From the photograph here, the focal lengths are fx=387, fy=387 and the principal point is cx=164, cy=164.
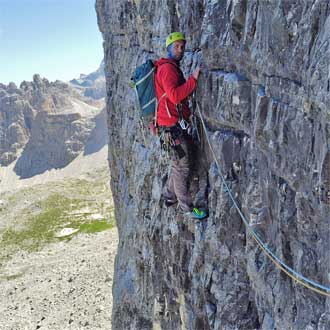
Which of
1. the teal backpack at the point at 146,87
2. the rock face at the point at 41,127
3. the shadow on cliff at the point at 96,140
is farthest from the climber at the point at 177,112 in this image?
the rock face at the point at 41,127

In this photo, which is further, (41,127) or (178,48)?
(41,127)

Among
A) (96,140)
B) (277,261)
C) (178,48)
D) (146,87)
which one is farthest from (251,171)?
(96,140)

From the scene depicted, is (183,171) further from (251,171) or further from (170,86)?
(251,171)

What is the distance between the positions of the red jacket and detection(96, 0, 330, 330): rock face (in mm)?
562

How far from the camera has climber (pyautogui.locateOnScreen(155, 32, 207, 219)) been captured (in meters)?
9.19

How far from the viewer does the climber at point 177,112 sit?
9.19 m

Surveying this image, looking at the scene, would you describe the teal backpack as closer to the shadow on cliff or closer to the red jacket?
the red jacket

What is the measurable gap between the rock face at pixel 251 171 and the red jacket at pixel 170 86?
0.56 m

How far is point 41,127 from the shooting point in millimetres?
171125

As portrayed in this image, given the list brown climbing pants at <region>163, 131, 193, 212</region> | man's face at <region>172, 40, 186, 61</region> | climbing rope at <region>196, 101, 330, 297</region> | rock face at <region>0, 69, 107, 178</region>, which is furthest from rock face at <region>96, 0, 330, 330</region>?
rock face at <region>0, 69, 107, 178</region>

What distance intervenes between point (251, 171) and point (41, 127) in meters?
173

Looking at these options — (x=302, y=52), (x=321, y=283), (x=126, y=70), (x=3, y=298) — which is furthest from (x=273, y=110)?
(x=3, y=298)

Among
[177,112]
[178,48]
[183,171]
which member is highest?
[178,48]

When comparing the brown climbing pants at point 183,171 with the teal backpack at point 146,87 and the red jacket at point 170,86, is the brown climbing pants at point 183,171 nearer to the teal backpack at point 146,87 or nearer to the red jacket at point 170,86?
the red jacket at point 170,86
